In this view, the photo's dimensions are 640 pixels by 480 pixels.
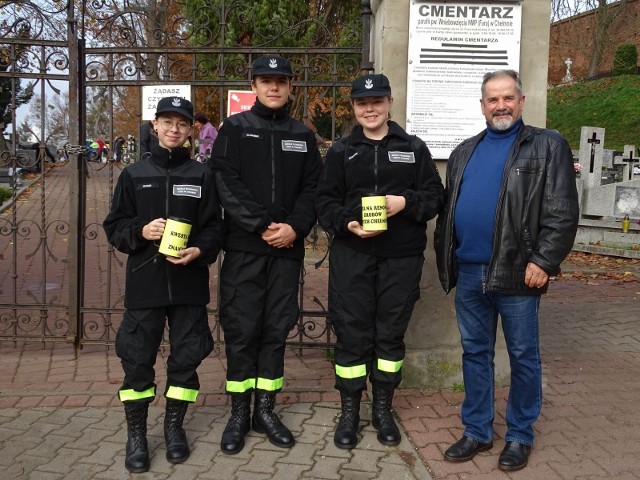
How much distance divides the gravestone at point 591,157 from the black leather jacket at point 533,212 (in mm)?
10270

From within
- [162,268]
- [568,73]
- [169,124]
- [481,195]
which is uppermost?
[568,73]

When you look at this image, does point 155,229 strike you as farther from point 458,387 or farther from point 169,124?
point 458,387

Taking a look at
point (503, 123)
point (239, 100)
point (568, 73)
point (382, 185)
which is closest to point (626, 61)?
point (568, 73)

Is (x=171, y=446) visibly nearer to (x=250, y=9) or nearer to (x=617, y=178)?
(x=250, y=9)

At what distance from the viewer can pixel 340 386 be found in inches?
161

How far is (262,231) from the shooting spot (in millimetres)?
3816

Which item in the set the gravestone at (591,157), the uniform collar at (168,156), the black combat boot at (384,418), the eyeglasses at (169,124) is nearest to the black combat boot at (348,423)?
the black combat boot at (384,418)

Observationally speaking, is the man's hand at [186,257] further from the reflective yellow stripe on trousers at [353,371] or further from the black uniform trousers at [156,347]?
the reflective yellow stripe on trousers at [353,371]

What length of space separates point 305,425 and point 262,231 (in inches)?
54.4

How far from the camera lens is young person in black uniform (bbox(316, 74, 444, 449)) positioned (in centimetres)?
390

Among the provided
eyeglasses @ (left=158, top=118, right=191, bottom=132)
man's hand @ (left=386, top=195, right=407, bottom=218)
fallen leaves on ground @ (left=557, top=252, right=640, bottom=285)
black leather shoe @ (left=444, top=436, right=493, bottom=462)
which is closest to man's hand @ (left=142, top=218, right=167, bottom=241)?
eyeglasses @ (left=158, top=118, right=191, bottom=132)

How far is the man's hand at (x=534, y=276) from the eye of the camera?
3.50 metres

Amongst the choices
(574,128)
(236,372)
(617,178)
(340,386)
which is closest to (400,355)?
(340,386)

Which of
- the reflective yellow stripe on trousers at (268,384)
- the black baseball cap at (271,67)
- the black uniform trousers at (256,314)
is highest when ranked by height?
the black baseball cap at (271,67)
